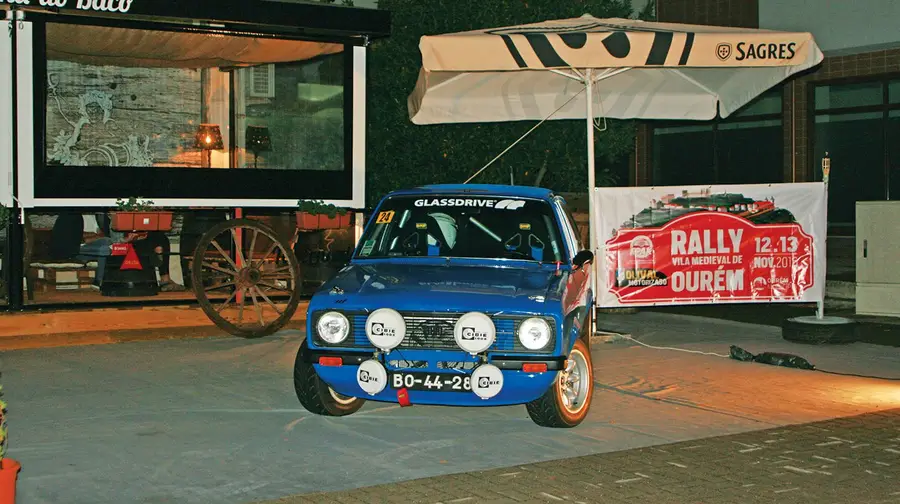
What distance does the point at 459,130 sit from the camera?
1481cm

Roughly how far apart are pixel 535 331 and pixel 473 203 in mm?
1794

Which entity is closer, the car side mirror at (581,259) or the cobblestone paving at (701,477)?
the cobblestone paving at (701,477)

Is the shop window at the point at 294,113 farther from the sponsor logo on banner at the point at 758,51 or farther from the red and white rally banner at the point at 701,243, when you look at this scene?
the sponsor logo on banner at the point at 758,51

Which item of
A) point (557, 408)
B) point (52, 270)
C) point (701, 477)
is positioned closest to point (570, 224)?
point (557, 408)

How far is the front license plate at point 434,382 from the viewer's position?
7359 mm

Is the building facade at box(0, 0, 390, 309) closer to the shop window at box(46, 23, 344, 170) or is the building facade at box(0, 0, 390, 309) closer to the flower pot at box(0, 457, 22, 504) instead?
the shop window at box(46, 23, 344, 170)

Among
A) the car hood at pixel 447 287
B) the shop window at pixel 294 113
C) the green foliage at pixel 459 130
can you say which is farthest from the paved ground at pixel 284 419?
the green foliage at pixel 459 130

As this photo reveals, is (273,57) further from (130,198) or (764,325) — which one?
(764,325)

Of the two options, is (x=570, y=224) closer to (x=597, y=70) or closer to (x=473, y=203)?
(x=473, y=203)

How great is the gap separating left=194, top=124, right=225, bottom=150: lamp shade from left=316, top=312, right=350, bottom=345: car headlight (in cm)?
634

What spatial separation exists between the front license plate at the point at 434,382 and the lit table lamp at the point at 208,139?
6721 millimetres

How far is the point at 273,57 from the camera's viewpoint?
14016mm

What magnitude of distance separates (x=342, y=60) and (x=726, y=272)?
5.34 metres

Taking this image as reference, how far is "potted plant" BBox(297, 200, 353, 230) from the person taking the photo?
1341 centimetres
